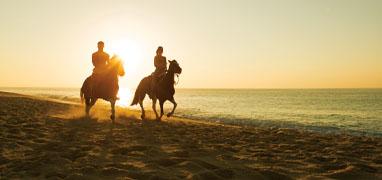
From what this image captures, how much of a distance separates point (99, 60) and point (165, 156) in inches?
299

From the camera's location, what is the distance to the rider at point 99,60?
48.9ft

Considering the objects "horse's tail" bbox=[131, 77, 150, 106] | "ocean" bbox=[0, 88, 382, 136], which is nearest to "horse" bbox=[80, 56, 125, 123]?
"horse's tail" bbox=[131, 77, 150, 106]

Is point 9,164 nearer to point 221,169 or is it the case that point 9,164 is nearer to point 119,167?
point 119,167

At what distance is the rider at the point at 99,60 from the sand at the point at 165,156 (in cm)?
331

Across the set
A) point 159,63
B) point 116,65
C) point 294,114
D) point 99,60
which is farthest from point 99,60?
point 294,114

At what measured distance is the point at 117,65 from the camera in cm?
1516

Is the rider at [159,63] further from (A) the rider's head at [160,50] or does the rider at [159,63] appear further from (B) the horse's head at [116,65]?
(B) the horse's head at [116,65]

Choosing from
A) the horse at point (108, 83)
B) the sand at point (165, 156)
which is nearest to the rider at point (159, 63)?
the horse at point (108, 83)

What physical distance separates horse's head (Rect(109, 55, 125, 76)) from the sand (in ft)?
11.5

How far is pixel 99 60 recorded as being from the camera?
14.9 m

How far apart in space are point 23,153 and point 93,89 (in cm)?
733

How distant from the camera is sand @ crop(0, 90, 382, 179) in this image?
22.4 feet

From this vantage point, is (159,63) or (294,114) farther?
(294,114)

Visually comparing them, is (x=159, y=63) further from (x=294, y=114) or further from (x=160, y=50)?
(x=294, y=114)
